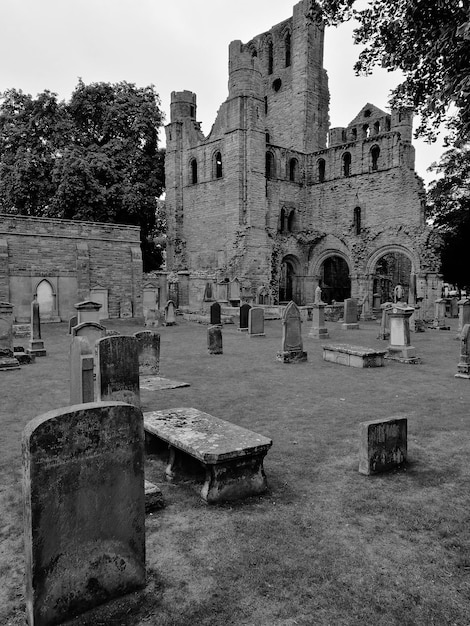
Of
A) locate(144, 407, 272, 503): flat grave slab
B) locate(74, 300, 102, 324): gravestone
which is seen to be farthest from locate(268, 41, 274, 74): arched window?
locate(144, 407, 272, 503): flat grave slab

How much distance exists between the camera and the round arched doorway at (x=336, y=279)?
37094 mm

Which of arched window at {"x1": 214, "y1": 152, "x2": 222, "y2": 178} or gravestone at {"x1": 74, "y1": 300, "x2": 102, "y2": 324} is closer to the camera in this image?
gravestone at {"x1": 74, "y1": 300, "x2": 102, "y2": 324}

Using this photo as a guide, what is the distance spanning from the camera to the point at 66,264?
2270cm

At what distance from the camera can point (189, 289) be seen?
31500 mm

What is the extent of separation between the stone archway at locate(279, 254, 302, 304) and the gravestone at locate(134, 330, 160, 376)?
80.4 ft

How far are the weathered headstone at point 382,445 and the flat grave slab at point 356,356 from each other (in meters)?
6.10

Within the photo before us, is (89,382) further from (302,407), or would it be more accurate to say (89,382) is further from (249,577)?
(249,577)

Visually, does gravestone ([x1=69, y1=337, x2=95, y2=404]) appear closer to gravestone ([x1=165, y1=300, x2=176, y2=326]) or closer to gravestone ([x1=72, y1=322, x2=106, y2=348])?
gravestone ([x1=72, y1=322, x2=106, y2=348])

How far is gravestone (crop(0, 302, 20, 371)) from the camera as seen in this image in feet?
35.6

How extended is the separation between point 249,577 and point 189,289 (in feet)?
94.3

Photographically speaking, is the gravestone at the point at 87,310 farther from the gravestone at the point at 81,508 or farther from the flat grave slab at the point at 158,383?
the gravestone at the point at 81,508

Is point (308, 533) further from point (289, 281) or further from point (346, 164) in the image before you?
point (346, 164)

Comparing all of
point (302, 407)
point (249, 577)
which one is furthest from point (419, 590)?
point (302, 407)

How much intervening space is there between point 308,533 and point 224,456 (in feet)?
3.12
